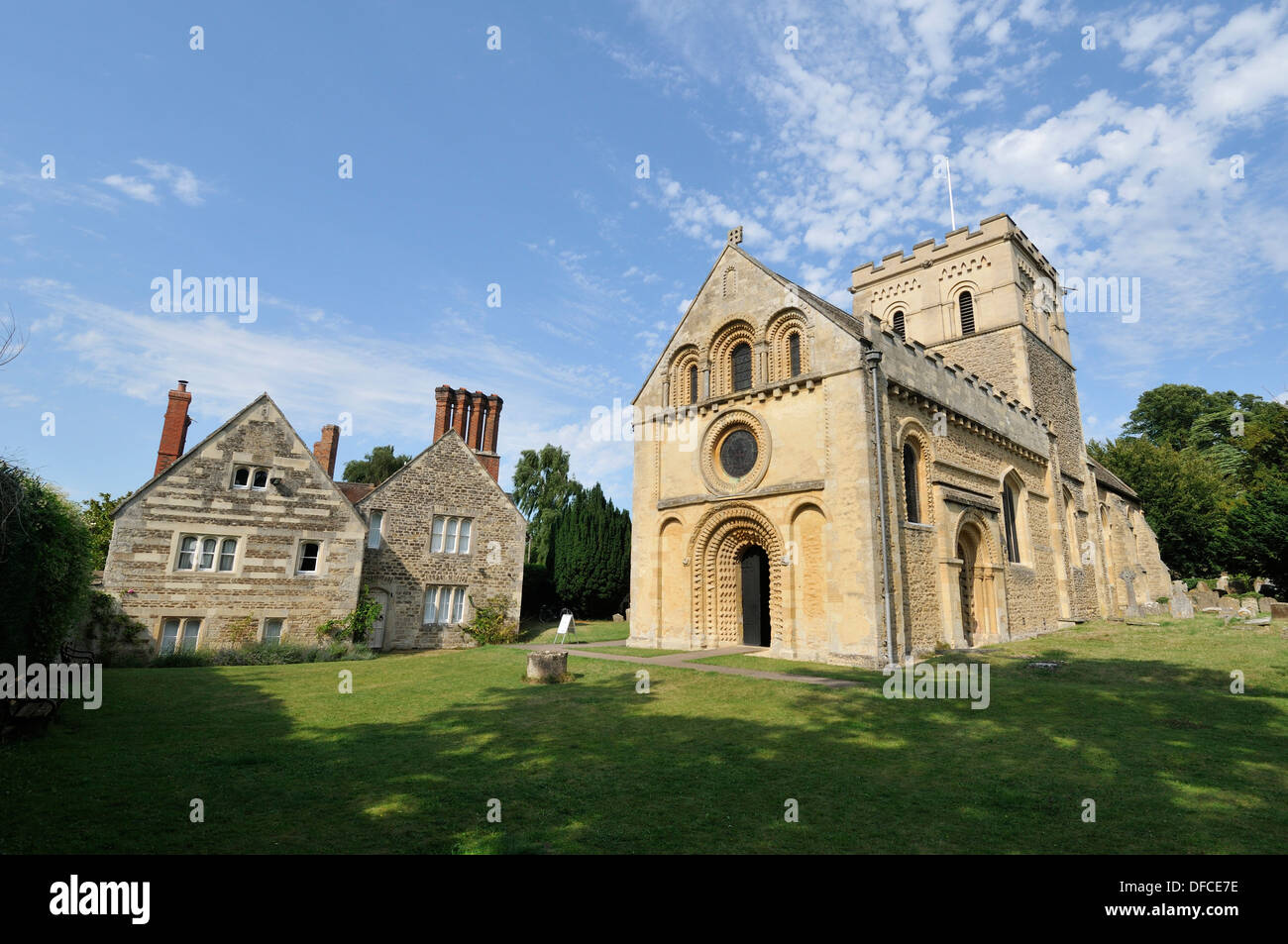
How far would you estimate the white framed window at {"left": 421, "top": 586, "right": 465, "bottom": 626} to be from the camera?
24.4m

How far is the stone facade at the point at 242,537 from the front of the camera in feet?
61.2

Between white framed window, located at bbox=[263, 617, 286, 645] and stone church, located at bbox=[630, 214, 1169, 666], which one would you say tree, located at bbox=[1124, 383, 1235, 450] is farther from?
white framed window, located at bbox=[263, 617, 286, 645]

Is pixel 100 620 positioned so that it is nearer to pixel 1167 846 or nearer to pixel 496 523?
pixel 496 523

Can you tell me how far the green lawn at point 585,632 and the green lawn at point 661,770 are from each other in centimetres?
1287

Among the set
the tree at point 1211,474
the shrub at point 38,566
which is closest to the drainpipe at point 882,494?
the shrub at point 38,566

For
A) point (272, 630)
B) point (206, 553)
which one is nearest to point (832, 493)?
point (272, 630)

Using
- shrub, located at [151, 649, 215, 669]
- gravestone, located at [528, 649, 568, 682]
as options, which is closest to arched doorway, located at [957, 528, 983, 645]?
gravestone, located at [528, 649, 568, 682]

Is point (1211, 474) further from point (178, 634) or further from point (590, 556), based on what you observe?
point (178, 634)

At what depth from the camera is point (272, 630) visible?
20.0 m

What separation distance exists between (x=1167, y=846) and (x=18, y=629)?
1352 centimetres

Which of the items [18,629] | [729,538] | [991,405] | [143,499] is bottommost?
[18,629]

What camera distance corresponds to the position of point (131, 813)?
5.21m

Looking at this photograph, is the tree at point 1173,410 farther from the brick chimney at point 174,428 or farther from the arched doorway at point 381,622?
the brick chimney at point 174,428
